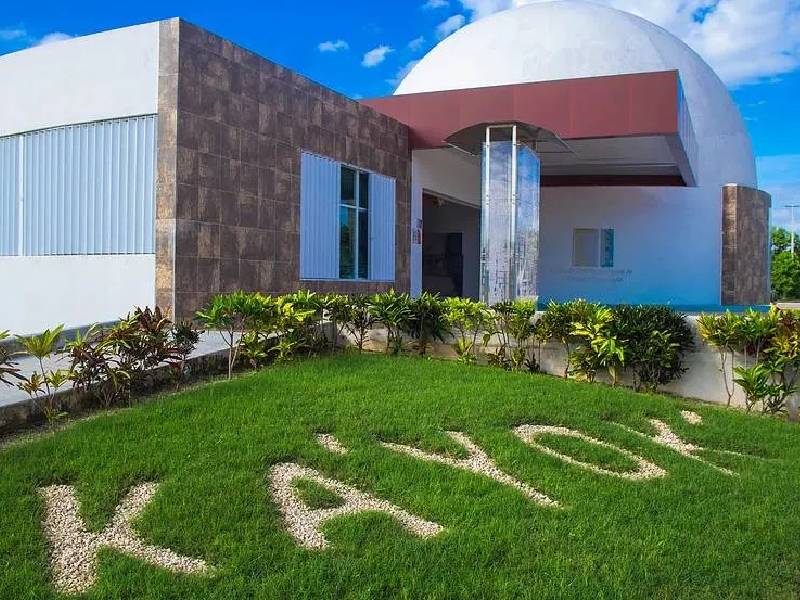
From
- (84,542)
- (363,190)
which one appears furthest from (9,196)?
(84,542)

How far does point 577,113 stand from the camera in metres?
13.5

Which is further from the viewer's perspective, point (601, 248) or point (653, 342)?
point (601, 248)

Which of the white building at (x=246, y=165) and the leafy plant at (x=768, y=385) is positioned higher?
the white building at (x=246, y=165)

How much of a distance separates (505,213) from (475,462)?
23.5 ft

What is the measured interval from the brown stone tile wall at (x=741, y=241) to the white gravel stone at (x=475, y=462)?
18220mm

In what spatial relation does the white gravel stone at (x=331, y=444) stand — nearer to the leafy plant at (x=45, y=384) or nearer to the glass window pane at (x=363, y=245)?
the leafy plant at (x=45, y=384)

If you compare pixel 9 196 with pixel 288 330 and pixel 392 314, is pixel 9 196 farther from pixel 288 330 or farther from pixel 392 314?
pixel 392 314

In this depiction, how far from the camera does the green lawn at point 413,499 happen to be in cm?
341

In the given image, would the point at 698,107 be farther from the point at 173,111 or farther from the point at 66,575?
the point at 66,575

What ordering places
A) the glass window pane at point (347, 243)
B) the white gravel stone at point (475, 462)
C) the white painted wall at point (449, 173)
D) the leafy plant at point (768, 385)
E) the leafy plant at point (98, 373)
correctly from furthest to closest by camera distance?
the white painted wall at point (449, 173) → the glass window pane at point (347, 243) → the leafy plant at point (768, 385) → the leafy plant at point (98, 373) → the white gravel stone at point (475, 462)

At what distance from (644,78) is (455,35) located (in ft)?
42.0

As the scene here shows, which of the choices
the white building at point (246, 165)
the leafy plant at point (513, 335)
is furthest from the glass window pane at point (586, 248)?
the leafy plant at point (513, 335)

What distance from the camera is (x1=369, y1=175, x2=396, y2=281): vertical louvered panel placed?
47.3 ft

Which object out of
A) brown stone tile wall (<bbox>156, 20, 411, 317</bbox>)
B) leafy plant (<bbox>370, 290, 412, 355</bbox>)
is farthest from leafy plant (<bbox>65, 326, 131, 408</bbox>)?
brown stone tile wall (<bbox>156, 20, 411, 317</bbox>)
